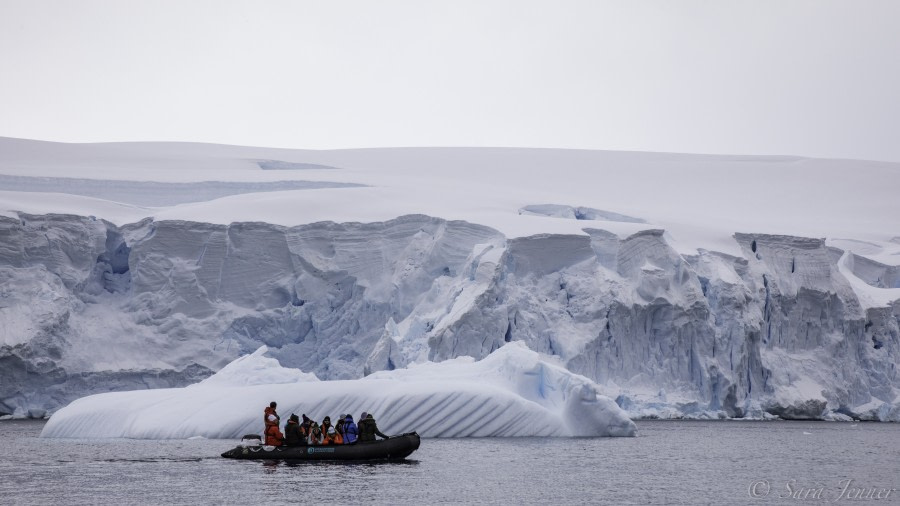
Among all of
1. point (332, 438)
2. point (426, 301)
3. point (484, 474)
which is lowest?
point (484, 474)

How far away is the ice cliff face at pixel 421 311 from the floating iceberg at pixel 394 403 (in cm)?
536

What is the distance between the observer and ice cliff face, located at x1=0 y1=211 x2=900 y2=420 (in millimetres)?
29031

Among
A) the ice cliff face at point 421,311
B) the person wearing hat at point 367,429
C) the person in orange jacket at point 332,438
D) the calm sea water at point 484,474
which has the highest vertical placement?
the ice cliff face at point 421,311

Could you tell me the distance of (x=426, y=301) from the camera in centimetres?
3052

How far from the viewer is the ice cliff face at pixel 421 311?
29031mm

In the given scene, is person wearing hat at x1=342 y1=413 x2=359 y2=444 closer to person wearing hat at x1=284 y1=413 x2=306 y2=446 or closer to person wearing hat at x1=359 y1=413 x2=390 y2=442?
person wearing hat at x1=359 y1=413 x2=390 y2=442

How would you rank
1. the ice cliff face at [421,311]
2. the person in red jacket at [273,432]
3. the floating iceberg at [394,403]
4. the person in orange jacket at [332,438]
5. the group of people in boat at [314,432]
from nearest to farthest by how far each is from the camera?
the group of people in boat at [314,432] < the person in orange jacket at [332,438] < the person in red jacket at [273,432] < the floating iceberg at [394,403] < the ice cliff face at [421,311]

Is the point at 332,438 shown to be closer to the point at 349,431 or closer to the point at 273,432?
the point at 349,431

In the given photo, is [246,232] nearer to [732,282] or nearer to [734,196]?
A: [732,282]

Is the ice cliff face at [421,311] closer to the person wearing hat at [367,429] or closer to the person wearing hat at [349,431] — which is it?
the person wearing hat at [349,431]

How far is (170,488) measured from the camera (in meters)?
14.3

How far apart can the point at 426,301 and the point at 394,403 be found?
1008 centimetres

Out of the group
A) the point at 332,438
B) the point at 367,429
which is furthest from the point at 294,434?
the point at 367,429

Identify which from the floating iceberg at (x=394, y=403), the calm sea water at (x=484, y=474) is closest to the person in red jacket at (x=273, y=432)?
the calm sea water at (x=484, y=474)
